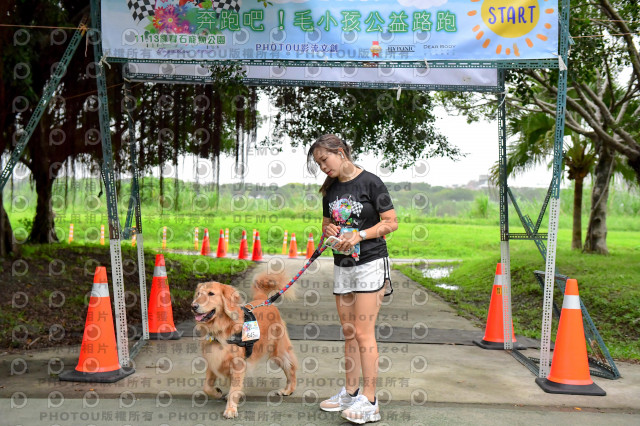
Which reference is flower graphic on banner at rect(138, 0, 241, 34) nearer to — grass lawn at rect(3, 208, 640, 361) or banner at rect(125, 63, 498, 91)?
banner at rect(125, 63, 498, 91)

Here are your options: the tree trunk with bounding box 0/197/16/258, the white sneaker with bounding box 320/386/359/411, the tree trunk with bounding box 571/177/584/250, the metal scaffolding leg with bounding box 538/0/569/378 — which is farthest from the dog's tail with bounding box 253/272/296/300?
the tree trunk with bounding box 571/177/584/250

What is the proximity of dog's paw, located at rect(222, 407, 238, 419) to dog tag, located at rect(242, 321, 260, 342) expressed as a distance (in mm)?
486

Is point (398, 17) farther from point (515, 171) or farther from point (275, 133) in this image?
point (515, 171)

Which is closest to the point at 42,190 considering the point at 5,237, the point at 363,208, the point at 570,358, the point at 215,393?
the point at 5,237

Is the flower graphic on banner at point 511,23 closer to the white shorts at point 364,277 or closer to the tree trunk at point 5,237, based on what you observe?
the white shorts at point 364,277

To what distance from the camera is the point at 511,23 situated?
511 centimetres

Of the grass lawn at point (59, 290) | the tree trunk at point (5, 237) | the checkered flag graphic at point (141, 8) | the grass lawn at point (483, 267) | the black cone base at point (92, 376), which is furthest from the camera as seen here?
the tree trunk at point (5, 237)

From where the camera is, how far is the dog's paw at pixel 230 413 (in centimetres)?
424

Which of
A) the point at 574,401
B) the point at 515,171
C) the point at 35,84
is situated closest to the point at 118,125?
the point at 35,84

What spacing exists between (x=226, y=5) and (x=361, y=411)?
3.61m

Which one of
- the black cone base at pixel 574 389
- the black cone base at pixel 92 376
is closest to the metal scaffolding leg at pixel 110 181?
the black cone base at pixel 92 376

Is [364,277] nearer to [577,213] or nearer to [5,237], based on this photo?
[5,237]

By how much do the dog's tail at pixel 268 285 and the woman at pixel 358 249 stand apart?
0.69 metres

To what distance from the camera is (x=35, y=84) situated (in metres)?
9.46
